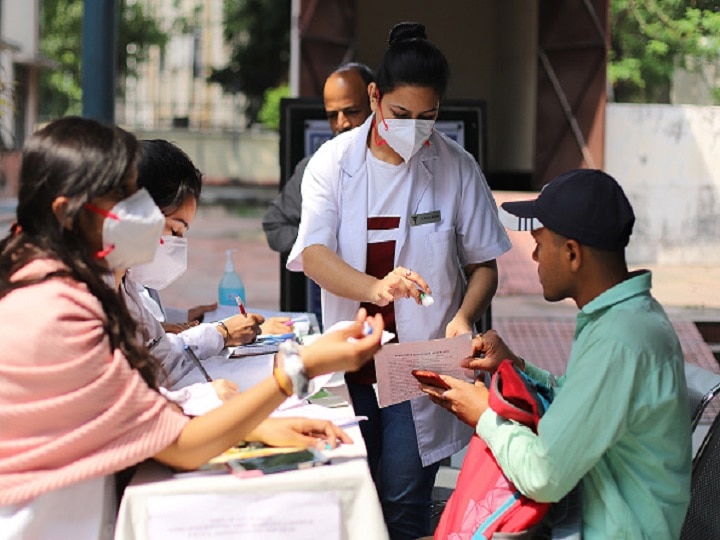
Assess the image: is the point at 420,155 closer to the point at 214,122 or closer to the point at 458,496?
the point at 458,496

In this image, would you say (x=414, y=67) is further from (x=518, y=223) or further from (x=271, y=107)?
(x=271, y=107)

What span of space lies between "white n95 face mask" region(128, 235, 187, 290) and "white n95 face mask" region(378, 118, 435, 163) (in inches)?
25.3

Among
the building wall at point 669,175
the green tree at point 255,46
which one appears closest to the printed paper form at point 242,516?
the building wall at point 669,175

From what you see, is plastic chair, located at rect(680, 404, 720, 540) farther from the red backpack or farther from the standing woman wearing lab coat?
the standing woman wearing lab coat

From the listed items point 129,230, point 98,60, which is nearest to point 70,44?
point 98,60

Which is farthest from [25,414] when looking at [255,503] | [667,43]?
[667,43]

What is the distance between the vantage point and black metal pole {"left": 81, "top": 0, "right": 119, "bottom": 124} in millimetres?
5117

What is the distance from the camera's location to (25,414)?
180 centimetres

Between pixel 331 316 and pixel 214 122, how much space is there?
32646mm

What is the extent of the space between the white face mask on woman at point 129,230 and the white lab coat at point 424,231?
1.02 meters

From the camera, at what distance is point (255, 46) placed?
2408cm

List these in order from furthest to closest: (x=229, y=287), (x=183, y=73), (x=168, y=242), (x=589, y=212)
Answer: (x=183, y=73)
(x=229, y=287)
(x=168, y=242)
(x=589, y=212)

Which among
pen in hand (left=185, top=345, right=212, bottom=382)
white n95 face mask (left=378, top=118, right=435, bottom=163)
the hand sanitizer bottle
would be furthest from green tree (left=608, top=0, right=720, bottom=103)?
pen in hand (left=185, top=345, right=212, bottom=382)

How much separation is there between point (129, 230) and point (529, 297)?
8.71 metres
